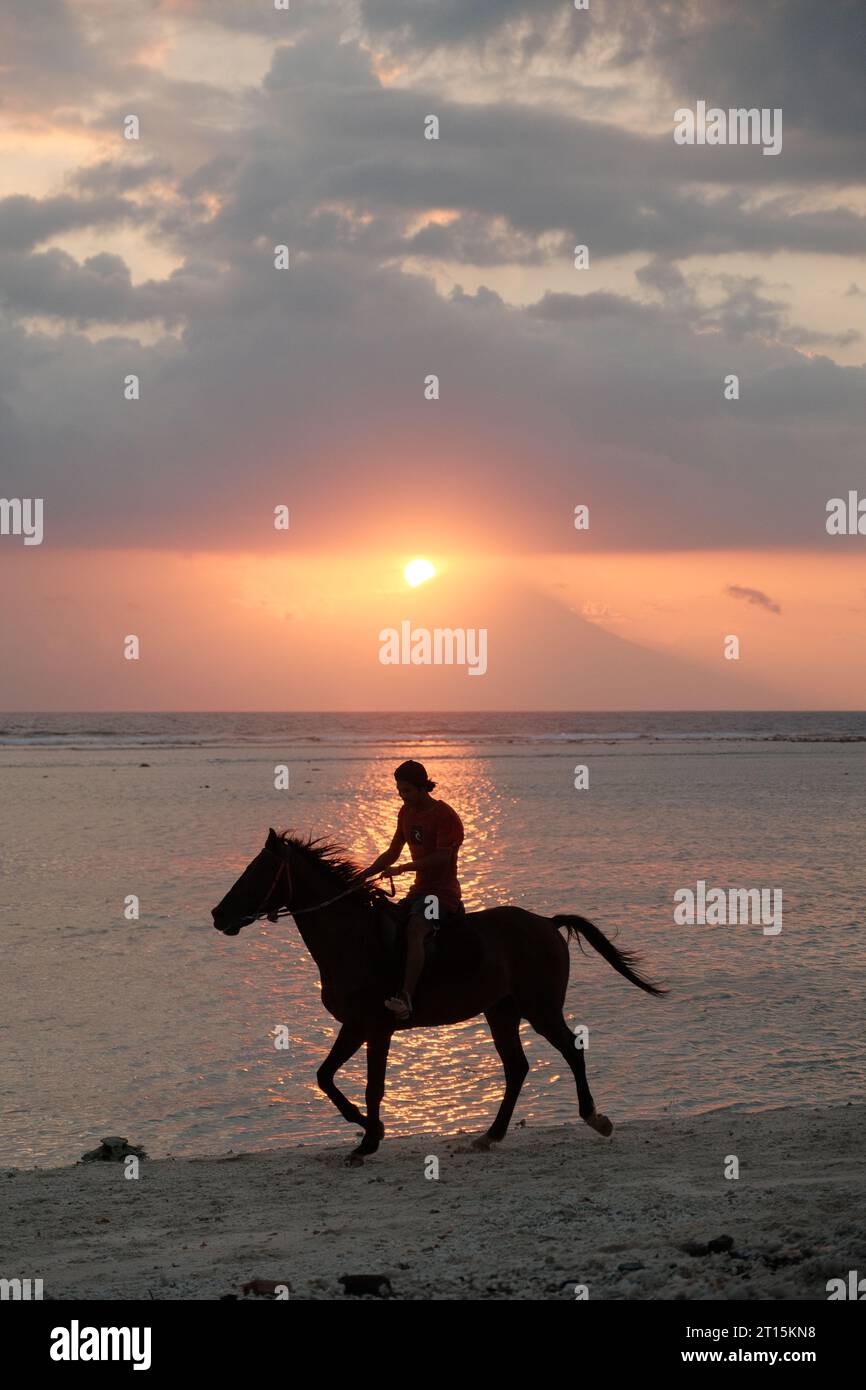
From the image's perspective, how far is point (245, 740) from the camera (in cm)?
8656

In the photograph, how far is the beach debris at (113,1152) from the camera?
877 cm

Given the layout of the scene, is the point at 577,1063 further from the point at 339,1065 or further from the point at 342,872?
the point at 342,872

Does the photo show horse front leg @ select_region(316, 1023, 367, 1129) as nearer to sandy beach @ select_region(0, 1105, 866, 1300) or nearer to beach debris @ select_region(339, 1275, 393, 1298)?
sandy beach @ select_region(0, 1105, 866, 1300)

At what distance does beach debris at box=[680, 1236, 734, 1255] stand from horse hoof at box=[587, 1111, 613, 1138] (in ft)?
7.88

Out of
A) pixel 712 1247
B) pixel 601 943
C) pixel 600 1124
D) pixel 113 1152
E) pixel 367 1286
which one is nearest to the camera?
pixel 367 1286

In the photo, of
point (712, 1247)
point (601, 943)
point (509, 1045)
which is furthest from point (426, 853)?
point (712, 1247)

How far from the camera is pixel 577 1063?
9.31 meters

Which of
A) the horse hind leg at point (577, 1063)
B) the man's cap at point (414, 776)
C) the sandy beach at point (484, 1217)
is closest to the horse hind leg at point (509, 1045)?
the horse hind leg at point (577, 1063)

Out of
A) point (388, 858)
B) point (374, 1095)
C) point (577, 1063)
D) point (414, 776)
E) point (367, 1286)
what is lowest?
point (367, 1286)

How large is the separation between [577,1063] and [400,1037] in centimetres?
325

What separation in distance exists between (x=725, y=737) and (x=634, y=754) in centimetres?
3313

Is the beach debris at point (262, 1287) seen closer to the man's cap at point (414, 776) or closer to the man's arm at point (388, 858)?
the man's arm at point (388, 858)

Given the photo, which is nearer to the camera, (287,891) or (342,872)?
(287,891)

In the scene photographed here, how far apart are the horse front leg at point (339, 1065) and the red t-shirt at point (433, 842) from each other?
104cm
